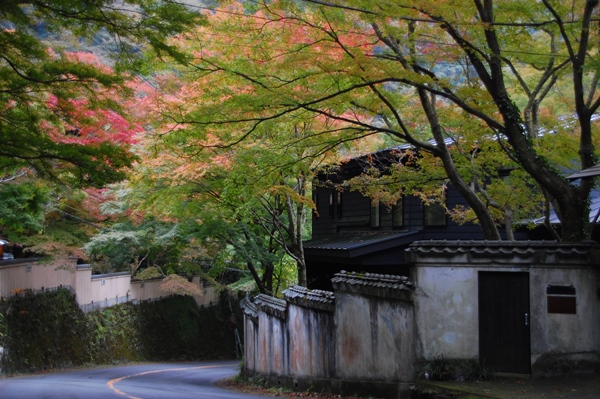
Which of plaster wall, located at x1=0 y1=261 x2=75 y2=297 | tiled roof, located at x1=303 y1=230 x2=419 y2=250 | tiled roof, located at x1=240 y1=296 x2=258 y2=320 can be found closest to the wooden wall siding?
tiled roof, located at x1=303 y1=230 x2=419 y2=250

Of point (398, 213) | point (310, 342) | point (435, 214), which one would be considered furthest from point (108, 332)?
point (310, 342)

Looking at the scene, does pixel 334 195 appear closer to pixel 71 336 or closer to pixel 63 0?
pixel 71 336

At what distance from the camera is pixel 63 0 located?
9.73m

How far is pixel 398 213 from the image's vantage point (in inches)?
941

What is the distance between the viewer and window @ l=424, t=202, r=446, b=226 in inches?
899

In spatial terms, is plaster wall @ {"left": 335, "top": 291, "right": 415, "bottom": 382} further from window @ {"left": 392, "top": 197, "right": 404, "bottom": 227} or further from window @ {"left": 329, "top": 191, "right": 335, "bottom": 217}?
window @ {"left": 329, "top": 191, "right": 335, "bottom": 217}

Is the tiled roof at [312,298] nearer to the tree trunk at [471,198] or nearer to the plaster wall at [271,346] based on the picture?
the plaster wall at [271,346]

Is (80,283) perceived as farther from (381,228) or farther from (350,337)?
(350,337)

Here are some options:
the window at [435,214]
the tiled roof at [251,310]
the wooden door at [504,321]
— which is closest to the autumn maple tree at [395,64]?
the wooden door at [504,321]

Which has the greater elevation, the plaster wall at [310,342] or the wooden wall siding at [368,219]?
the wooden wall siding at [368,219]

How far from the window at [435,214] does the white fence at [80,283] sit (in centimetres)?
1441

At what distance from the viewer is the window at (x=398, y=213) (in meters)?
23.6

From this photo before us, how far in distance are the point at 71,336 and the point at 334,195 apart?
12.7 metres

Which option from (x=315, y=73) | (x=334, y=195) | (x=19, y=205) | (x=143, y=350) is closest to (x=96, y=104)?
(x=315, y=73)
